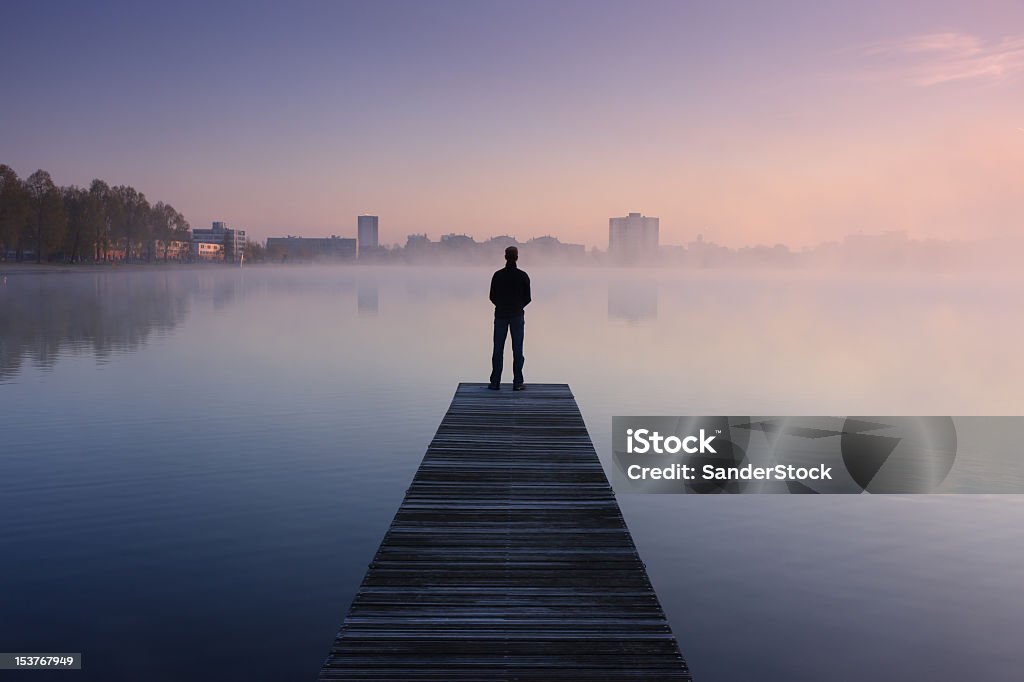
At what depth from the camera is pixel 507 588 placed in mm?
8812

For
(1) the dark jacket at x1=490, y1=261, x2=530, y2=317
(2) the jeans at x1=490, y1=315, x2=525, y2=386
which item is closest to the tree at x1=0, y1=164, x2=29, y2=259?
(2) the jeans at x1=490, y1=315, x2=525, y2=386

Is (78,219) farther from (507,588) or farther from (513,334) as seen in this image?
(507,588)

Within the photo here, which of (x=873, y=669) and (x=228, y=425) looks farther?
(x=228, y=425)

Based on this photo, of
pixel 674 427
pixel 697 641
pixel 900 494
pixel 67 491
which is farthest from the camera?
pixel 674 427

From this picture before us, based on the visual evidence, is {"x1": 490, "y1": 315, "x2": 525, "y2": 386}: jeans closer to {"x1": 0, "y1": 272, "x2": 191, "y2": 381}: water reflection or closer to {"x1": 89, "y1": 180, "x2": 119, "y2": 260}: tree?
{"x1": 0, "y1": 272, "x2": 191, "y2": 381}: water reflection

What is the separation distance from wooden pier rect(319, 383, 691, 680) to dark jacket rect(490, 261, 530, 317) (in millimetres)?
5287

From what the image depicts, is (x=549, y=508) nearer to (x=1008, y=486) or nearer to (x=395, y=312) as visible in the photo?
(x=1008, y=486)

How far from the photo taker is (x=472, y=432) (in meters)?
16.7

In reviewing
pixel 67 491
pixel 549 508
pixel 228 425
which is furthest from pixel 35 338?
pixel 549 508

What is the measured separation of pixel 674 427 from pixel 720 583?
44.8 feet

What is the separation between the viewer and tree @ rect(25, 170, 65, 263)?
14462cm

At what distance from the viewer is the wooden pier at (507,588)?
721 cm

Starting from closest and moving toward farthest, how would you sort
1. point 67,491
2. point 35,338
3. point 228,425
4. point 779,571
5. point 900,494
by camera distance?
1. point 779,571
2. point 67,491
3. point 900,494
4. point 228,425
5. point 35,338

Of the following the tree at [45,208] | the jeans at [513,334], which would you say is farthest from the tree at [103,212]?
the jeans at [513,334]
